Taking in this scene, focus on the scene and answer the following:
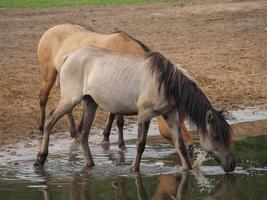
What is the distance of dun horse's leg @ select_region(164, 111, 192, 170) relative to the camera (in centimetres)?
1064

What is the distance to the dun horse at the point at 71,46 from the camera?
12.4 metres

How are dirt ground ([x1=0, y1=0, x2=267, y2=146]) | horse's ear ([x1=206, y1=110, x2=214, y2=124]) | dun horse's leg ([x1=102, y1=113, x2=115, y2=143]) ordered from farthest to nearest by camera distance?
dirt ground ([x1=0, y1=0, x2=267, y2=146]), dun horse's leg ([x1=102, y1=113, x2=115, y2=143]), horse's ear ([x1=206, y1=110, x2=214, y2=124])

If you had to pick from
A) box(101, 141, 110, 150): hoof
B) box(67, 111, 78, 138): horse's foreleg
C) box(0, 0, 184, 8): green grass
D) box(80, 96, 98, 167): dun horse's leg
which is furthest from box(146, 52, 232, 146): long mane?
box(0, 0, 184, 8): green grass

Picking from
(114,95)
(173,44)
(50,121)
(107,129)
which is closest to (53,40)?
(107,129)

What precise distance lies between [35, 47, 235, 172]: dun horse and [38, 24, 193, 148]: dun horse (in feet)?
3.71

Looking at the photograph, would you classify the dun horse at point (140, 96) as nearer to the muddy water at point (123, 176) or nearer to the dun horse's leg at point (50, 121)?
the dun horse's leg at point (50, 121)

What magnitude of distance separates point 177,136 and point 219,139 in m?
0.64

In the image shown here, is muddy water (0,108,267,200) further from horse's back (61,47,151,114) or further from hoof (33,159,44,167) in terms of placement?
horse's back (61,47,151,114)

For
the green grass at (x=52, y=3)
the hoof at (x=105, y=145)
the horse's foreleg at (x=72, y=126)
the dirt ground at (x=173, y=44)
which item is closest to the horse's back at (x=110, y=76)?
the hoof at (x=105, y=145)

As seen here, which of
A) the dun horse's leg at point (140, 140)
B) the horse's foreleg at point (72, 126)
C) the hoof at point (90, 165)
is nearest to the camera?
the dun horse's leg at point (140, 140)

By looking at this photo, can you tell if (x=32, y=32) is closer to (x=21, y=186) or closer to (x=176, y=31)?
(x=176, y=31)

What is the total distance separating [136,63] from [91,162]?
1423mm

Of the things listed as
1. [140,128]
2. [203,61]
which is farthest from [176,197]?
[203,61]

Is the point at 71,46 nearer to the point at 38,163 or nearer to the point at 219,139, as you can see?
the point at 38,163
